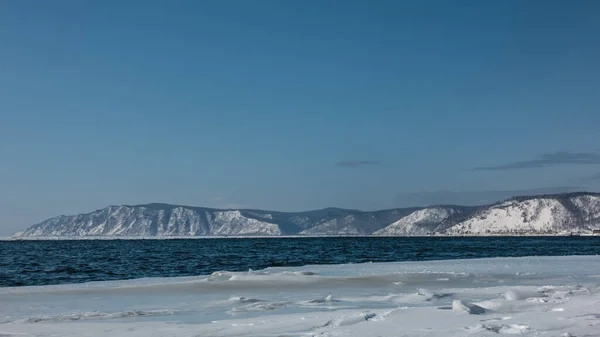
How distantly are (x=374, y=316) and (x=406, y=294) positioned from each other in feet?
17.6

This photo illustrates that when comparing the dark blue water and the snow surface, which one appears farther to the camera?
the dark blue water

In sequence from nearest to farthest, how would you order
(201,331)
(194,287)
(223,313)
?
(201,331)
(223,313)
(194,287)

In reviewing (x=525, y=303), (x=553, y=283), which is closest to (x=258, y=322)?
(x=525, y=303)

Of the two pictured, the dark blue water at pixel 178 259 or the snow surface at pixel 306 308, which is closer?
the snow surface at pixel 306 308

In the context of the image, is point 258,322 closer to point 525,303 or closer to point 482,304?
point 482,304

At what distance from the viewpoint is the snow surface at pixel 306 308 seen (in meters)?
10.4

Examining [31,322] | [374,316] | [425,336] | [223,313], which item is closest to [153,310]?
[223,313]

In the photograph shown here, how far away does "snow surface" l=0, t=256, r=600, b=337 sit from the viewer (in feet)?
34.3

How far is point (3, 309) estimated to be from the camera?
14.7 m

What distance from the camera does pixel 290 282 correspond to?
21.1 metres

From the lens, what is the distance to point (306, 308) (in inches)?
545

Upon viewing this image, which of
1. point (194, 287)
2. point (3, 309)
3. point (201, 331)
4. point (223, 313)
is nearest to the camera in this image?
point (201, 331)

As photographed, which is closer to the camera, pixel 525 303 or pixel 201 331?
pixel 201 331

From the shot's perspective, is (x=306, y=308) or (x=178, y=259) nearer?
(x=306, y=308)
